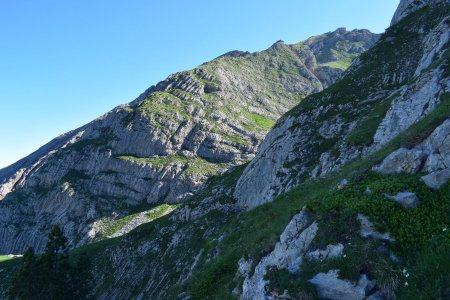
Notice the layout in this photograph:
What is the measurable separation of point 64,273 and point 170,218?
40.0m

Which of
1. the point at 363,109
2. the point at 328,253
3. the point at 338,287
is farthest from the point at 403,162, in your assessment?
the point at 363,109

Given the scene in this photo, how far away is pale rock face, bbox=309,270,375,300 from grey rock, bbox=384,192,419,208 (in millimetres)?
4614

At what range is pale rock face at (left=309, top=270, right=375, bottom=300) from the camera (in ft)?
44.1

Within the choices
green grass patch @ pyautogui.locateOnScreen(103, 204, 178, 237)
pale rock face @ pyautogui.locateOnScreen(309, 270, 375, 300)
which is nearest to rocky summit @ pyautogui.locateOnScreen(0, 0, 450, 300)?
pale rock face @ pyautogui.locateOnScreen(309, 270, 375, 300)

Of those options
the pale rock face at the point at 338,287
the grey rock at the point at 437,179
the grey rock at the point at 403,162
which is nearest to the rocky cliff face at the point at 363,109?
the grey rock at the point at 403,162

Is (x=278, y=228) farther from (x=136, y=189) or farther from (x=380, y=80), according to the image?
(x=136, y=189)

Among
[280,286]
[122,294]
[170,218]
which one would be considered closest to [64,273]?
[122,294]

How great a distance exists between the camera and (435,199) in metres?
16.0

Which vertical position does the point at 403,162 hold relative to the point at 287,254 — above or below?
above

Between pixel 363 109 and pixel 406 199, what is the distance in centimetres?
4468

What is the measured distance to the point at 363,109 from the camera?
58000 millimetres

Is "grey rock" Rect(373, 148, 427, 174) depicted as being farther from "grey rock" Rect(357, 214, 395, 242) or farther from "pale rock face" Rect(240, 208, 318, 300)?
"pale rock face" Rect(240, 208, 318, 300)

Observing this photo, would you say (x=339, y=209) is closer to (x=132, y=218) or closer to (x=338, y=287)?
(x=338, y=287)

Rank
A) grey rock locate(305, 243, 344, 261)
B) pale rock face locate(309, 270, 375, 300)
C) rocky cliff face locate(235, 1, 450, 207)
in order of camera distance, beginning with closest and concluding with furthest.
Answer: pale rock face locate(309, 270, 375, 300), grey rock locate(305, 243, 344, 261), rocky cliff face locate(235, 1, 450, 207)
